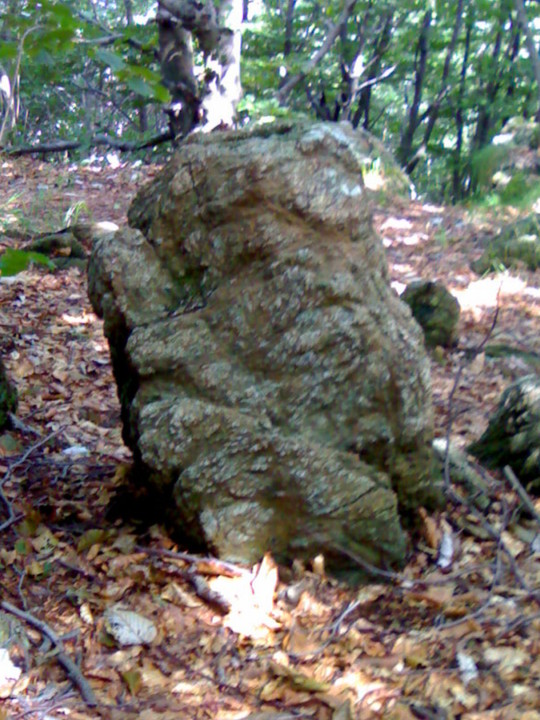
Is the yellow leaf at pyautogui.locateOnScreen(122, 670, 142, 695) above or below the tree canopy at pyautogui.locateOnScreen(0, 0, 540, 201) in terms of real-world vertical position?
below

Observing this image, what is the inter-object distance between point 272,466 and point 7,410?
1.89m

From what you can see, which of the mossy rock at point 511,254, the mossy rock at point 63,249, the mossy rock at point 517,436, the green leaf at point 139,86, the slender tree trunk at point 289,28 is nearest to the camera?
the green leaf at point 139,86

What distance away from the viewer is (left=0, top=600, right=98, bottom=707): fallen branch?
252cm

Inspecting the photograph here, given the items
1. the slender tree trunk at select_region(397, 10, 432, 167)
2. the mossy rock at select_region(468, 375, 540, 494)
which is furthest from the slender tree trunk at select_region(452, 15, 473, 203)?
the mossy rock at select_region(468, 375, 540, 494)

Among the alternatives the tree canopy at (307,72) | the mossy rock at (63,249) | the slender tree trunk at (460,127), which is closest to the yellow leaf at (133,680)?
the mossy rock at (63,249)

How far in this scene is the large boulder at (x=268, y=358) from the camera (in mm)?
3105

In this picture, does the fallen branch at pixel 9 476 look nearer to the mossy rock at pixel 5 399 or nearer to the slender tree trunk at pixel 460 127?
the mossy rock at pixel 5 399

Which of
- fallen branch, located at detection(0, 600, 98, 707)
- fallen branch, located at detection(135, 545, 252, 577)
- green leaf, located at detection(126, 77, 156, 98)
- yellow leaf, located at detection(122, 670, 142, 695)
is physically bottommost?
yellow leaf, located at detection(122, 670, 142, 695)

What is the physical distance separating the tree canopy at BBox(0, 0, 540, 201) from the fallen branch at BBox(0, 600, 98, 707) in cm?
550

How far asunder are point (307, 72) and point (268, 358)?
7.20 meters

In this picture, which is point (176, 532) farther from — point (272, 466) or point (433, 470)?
point (433, 470)

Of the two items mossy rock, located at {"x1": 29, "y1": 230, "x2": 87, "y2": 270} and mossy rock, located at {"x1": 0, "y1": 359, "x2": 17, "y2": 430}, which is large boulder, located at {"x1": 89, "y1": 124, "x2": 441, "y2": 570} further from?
mossy rock, located at {"x1": 29, "y1": 230, "x2": 87, "y2": 270}

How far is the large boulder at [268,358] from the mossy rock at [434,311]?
98.0 inches

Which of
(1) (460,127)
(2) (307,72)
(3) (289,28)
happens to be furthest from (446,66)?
(2) (307,72)
